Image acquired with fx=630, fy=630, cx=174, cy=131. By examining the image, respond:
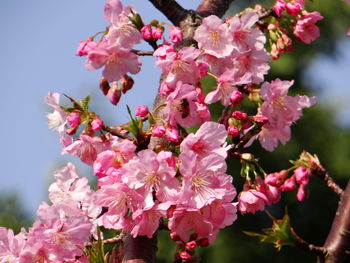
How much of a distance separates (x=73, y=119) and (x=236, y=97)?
0.42 m

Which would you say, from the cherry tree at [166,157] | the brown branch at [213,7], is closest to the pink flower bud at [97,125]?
the cherry tree at [166,157]

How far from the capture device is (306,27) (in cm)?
199

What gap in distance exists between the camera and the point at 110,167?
1.49 metres

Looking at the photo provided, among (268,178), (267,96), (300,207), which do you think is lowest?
(300,207)

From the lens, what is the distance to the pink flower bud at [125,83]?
64.1 inches

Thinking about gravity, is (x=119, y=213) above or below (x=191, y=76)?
below

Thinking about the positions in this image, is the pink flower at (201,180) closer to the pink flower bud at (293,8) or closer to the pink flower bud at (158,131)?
the pink flower bud at (158,131)

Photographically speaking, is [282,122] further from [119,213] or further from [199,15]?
[119,213]

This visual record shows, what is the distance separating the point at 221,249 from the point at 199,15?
326 inches

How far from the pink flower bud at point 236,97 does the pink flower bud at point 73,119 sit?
397mm

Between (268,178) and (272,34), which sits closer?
(268,178)

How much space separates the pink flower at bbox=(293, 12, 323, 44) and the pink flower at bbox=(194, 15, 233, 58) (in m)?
0.40

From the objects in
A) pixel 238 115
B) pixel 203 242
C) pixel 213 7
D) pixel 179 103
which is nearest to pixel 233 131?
pixel 238 115

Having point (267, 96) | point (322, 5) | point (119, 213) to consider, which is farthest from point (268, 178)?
point (322, 5)
